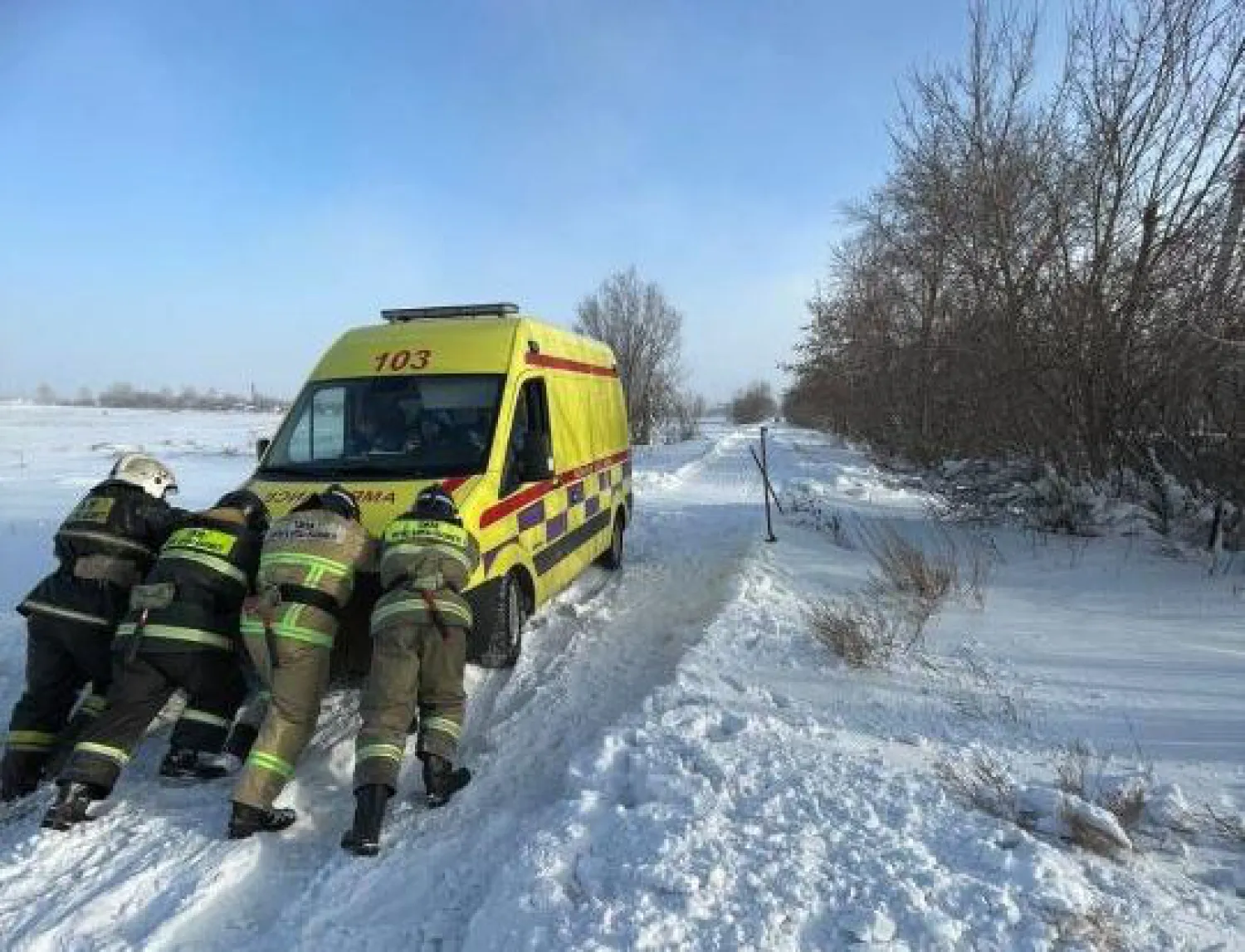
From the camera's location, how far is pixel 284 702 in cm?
456

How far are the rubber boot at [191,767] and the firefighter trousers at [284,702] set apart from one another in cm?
46

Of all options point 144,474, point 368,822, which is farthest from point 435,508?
point 144,474

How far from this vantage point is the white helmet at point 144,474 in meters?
5.48

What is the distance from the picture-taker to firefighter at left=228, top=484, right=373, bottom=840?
14.3ft

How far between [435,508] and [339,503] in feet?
1.94

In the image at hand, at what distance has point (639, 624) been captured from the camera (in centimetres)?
773

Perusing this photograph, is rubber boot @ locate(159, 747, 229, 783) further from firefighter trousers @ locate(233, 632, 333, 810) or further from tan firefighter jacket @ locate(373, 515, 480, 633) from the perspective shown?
tan firefighter jacket @ locate(373, 515, 480, 633)

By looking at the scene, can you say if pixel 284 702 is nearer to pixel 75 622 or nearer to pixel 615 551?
pixel 75 622

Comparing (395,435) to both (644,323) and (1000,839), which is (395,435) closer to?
(1000,839)

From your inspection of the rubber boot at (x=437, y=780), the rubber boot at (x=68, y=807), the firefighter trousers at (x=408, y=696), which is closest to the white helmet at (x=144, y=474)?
the rubber boot at (x=68, y=807)

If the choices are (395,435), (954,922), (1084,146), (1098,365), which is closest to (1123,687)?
(954,922)

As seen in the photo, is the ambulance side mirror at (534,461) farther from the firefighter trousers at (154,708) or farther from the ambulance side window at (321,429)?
the firefighter trousers at (154,708)

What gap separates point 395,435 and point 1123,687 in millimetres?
5191

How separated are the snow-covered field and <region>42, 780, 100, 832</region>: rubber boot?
0.38 feet
